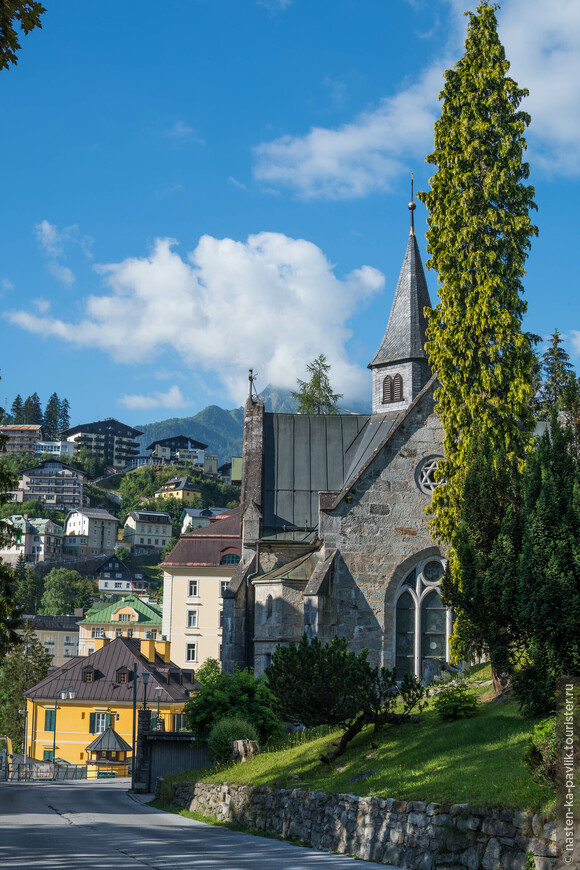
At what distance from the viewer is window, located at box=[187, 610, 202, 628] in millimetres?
77438

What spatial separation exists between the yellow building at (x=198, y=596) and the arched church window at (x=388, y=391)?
1619 inches

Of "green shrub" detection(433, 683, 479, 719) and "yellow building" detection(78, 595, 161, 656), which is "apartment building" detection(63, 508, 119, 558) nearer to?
"yellow building" detection(78, 595, 161, 656)

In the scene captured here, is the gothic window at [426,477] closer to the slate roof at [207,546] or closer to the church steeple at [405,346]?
the church steeple at [405,346]

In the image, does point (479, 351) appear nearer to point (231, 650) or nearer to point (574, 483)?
point (574, 483)

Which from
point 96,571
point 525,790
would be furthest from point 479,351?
point 96,571

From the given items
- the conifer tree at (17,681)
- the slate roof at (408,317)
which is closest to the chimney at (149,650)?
the conifer tree at (17,681)

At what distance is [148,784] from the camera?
34.2m

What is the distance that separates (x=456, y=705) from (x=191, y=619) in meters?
60.6

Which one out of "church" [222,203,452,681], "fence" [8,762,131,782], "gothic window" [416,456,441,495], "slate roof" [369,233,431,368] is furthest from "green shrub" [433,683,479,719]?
"fence" [8,762,131,782]

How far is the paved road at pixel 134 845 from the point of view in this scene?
1351cm

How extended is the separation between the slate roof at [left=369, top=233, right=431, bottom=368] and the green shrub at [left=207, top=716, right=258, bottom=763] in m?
15.7

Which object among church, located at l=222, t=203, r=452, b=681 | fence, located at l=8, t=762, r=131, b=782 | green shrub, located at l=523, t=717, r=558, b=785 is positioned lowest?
fence, located at l=8, t=762, r=131, b=782

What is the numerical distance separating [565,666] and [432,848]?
367 centimetres

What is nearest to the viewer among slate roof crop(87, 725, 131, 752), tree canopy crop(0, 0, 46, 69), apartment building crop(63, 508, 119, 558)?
tree canopy crop(0, 0, 46, 69)
